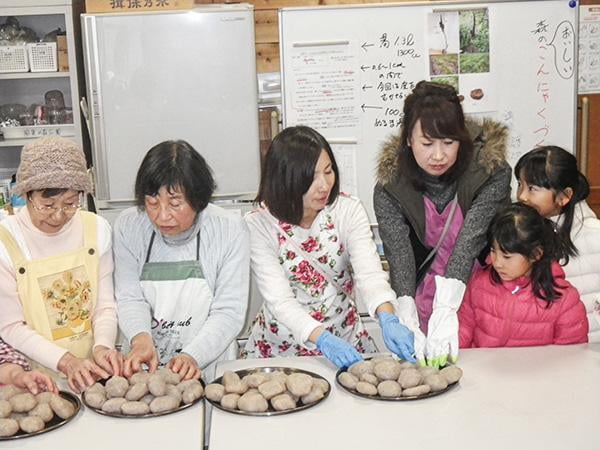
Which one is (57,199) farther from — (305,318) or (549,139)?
(549,139)

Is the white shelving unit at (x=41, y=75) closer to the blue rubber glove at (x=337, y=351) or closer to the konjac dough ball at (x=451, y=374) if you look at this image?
the blue rubber glove at (x=337, y=351)

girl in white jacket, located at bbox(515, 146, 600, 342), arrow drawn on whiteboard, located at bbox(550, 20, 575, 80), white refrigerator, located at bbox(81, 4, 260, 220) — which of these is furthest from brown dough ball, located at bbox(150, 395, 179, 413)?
arrow drawn on whiteboard, located at bbox(550, 20, 575, 80)

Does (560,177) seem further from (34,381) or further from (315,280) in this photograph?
(34,381)

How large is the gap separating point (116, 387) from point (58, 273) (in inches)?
14.9

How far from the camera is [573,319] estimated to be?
1.87 meters

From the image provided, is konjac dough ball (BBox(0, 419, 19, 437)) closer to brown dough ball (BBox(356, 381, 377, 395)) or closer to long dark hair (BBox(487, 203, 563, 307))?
brown dough ball (BBox(356, 381, 377, 395))

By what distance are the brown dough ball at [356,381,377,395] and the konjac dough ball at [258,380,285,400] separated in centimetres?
15

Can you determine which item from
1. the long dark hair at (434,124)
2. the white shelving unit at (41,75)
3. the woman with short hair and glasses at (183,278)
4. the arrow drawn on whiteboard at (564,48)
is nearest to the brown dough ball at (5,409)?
the woman with short hair and glasses at (183,278)

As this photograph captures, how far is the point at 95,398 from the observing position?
1489 mm

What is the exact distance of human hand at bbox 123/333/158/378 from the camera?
161cm

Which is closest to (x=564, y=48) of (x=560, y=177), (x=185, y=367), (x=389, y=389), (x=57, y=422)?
(x=560, y=177)

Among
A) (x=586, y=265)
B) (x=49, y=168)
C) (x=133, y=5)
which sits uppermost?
(x=133, y=5)

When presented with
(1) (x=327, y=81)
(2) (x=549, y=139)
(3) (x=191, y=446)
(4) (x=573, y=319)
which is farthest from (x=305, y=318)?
(2) (x=549, y=139)

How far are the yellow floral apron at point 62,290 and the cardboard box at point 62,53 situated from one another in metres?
1.65
